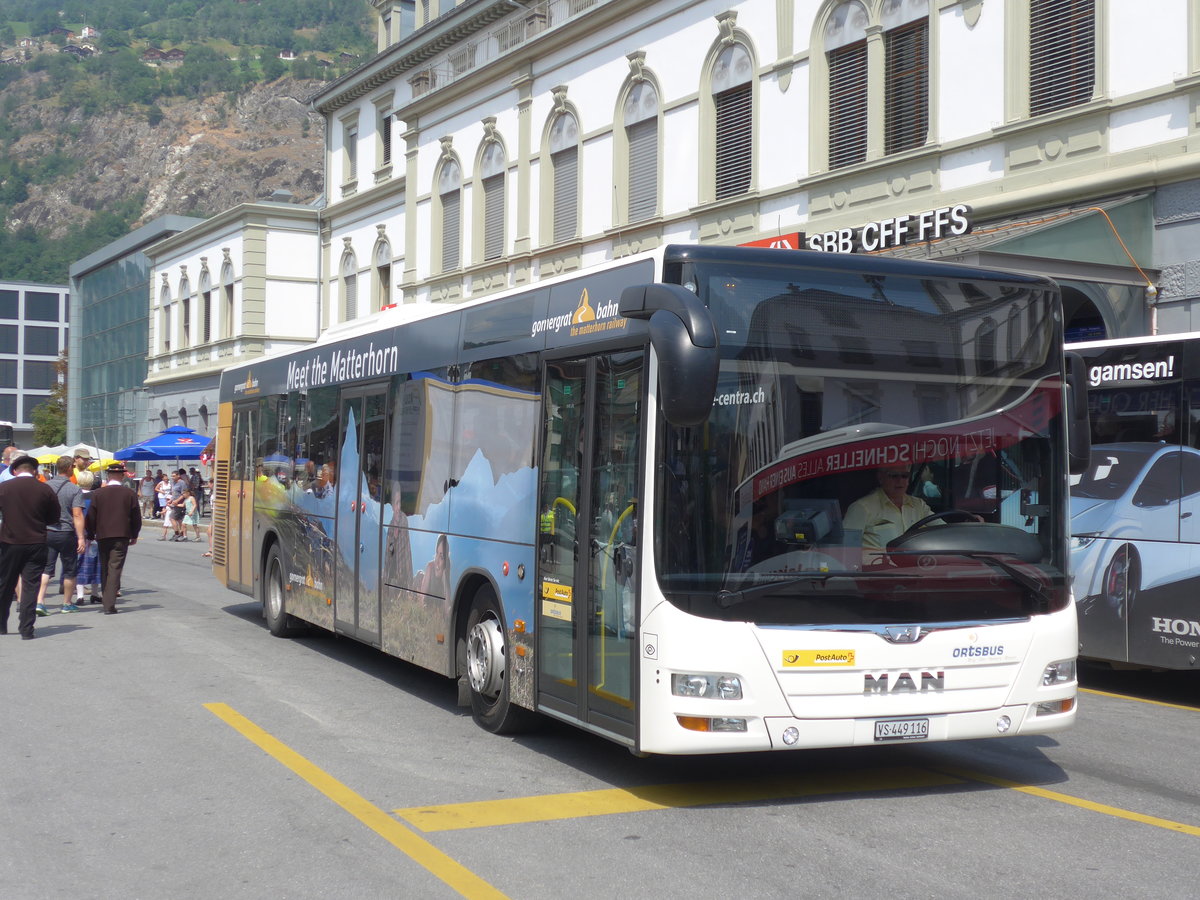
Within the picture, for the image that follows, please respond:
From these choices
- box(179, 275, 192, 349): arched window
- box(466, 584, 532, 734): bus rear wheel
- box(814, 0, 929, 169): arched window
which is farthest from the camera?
box(179, 275, 192, 349): arched window

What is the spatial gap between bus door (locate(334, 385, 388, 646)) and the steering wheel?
502 cm

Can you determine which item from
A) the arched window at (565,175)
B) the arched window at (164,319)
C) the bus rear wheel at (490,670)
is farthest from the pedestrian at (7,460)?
the arched window at (164,319)

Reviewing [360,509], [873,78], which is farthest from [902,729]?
[873,78]

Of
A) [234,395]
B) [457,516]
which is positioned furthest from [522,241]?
[457,516]

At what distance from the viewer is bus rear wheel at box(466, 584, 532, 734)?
852 cm

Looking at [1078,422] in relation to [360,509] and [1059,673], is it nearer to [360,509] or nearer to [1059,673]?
[1059,673]

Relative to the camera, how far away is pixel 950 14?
18781mm

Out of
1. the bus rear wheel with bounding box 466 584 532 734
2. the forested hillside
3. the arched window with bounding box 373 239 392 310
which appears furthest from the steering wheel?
the forested hillside

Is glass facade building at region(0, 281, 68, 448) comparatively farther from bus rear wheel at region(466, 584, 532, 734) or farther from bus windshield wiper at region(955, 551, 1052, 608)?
bus windshield wiper at region(955, 551, 1052, 608)

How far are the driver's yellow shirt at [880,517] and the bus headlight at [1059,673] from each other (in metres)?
1.11

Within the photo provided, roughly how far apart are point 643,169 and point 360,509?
1498 centimetres

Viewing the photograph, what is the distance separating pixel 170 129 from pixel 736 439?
182848 millimetres

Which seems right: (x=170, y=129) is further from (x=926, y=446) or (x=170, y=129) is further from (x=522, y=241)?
(x=926, y=446)

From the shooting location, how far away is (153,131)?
174625 mm
